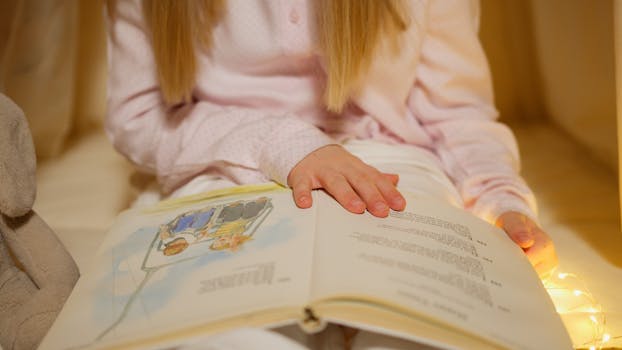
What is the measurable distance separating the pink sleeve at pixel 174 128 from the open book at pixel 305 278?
0.10m

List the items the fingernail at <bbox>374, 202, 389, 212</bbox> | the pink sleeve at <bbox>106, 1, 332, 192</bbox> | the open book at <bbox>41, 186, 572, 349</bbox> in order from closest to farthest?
the open book at <bbox>41, 186, 572, 349</bbox> < the fingernail at <bbox>374, 202, 389, 212</bbox> < the pink sleeve at <bbox>106, 1, 332, 192</bbox>

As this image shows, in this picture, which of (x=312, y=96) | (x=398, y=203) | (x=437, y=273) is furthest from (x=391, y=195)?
(x=312, y=96)

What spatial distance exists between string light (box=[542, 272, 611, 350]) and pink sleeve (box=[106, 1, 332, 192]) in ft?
0.82

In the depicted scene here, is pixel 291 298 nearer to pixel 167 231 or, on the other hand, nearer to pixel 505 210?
pixel 167 231

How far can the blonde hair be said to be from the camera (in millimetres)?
731

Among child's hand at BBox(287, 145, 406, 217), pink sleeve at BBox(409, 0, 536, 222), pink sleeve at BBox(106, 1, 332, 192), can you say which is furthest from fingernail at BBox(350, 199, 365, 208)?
pink sleeve at BBox(409, 0, 536, 222)

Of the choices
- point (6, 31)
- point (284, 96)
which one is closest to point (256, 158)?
point (284, 96)

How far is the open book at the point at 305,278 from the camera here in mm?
461

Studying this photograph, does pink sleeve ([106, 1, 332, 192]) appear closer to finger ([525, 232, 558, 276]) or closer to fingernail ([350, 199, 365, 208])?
fingernail ([350, 199, 365, 208])

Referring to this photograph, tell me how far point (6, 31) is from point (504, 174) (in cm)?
62

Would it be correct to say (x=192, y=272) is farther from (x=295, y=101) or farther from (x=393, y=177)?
(x=295, y=101)

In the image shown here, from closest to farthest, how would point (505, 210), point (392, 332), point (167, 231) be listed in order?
point (392, 332)
point (167, 231)
point (505, 210)

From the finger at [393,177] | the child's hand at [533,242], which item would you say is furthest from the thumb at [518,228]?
the finger at [393,177]

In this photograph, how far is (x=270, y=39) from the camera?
0.78 m
